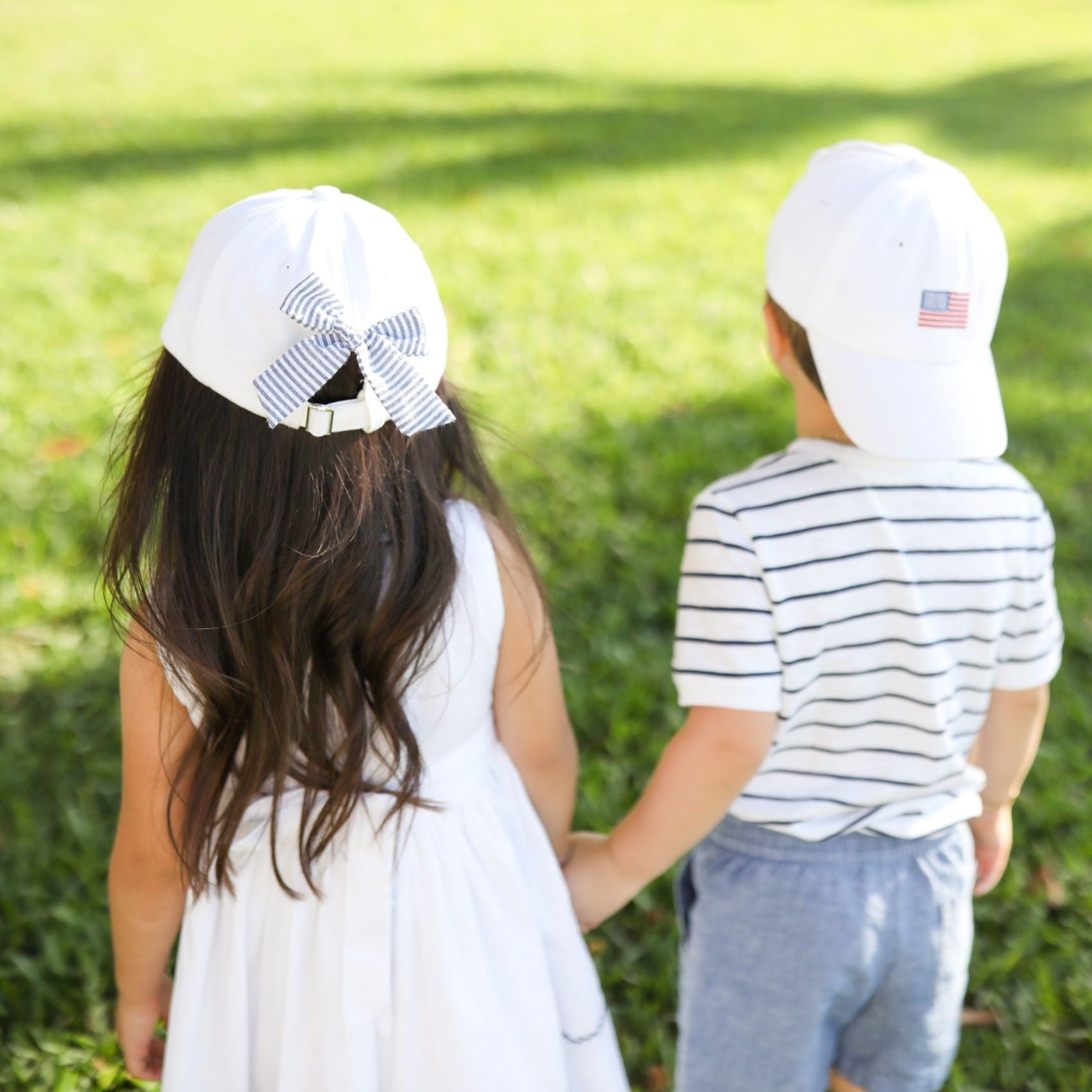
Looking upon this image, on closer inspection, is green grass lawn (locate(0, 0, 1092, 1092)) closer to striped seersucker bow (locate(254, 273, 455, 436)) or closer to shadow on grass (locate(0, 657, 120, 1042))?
shadow on grass (locate(0, 657, 120, 1042))

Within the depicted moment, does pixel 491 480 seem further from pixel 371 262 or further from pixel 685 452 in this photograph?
pixel 685 452

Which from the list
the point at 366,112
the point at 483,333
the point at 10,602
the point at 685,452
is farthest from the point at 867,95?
the point at 10,602

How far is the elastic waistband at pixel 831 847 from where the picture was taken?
4.97 ft

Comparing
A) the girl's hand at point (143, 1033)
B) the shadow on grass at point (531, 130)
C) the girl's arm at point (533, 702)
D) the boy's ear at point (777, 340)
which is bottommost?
the girl's hand at point (143, 1033)

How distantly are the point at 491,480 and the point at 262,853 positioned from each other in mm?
534

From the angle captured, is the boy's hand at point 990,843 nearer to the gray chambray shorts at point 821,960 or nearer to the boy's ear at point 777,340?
the gray chambray shorts at point 821,960

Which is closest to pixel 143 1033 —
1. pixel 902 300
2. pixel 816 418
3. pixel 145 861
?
pixel 145 861

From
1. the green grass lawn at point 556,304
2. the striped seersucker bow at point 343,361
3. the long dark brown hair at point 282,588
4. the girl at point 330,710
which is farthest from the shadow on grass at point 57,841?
the striped seersucker bow at point 343,361

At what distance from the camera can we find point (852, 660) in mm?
1419

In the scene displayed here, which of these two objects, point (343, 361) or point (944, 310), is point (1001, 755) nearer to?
point (944, 310)

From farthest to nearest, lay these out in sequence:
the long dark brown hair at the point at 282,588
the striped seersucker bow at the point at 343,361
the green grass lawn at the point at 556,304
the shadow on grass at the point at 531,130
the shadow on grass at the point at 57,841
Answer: the shadow on grass at the point at 531,130, the green grass lawn at the point at 556,304, the shadow on grass at the point at 57,841, the long dark brown hair at the point at 282,588, the striped seersucker bow at the point at 343,361

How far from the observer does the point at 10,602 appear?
2855 mm

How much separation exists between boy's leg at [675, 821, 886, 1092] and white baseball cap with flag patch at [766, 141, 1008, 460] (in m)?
0.56

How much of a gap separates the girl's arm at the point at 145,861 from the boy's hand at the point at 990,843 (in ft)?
3.82
